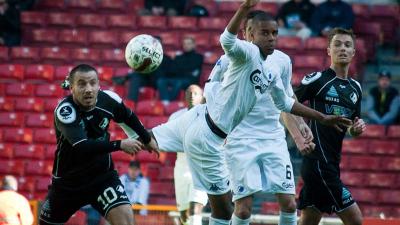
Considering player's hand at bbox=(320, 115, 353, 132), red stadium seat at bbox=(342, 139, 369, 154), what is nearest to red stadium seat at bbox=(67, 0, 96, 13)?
red stadium seat at bbox=(342, 139, 369, 154)

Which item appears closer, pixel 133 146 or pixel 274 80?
pixel 133 146

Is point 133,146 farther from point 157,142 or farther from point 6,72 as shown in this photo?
point 6,72

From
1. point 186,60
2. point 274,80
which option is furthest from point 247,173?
point 186,60

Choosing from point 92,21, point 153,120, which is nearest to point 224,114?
point 153,120

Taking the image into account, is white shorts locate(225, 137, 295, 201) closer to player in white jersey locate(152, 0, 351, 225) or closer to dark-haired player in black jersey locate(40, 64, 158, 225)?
player in white jersey locate(152, 0, 351, 225)

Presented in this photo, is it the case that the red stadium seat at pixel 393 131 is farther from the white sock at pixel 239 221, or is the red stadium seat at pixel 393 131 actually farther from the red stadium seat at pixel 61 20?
the white sock at pixel 239 221

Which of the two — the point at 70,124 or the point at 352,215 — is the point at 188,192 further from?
the point at 70,124

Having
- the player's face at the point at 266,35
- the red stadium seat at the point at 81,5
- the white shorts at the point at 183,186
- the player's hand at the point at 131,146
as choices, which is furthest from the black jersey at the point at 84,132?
the red stadium seat at the point at 81,5

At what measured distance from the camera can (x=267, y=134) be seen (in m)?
10.4

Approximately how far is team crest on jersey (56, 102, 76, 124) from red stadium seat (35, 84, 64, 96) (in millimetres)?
9585

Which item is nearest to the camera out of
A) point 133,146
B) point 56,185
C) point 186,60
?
point 133,146

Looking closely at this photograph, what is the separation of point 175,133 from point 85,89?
1073mm

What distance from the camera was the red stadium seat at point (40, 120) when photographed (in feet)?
61.9

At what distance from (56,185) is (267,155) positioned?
1.96 meters
